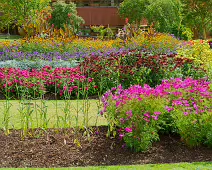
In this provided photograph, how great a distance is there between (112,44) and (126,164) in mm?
12769

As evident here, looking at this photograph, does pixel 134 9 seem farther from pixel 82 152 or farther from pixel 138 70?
pixel 82 152

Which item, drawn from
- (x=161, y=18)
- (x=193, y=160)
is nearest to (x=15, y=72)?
(x=193, y=160)

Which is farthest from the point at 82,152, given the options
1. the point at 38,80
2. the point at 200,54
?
the point at 200,54

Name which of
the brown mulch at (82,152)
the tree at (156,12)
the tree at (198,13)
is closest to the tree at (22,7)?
the tree at (156,12)

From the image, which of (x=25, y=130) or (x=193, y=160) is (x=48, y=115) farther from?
(x=193, y=160)

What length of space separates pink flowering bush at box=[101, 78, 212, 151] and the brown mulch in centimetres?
16

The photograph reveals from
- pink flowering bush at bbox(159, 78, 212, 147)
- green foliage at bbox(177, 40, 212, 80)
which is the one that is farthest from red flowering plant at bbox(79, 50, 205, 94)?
pink flowering bush at bbox(159, 78, 212, 147)

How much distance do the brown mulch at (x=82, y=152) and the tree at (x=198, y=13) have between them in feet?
115

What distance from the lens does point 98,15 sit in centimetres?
4666

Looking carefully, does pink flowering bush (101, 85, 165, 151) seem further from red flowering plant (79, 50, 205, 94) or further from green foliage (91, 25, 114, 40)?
green foliage (91, 25, 114, 40)

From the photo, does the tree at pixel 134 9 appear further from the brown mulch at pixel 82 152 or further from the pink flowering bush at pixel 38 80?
the brown mulch at pixel 82 152

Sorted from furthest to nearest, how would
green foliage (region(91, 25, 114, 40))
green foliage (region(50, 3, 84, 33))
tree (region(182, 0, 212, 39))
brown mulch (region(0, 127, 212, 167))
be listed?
green foliage (region(50, 3, 84, 33))
tree (region(182, 0, 212, 39))
green foliage (region(91, 25, 114, 40))
brown mulch (region(0, 127, 212, 167))

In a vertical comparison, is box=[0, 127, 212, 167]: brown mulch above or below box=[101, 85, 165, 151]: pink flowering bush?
below

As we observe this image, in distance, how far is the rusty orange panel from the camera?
46.6 meters
